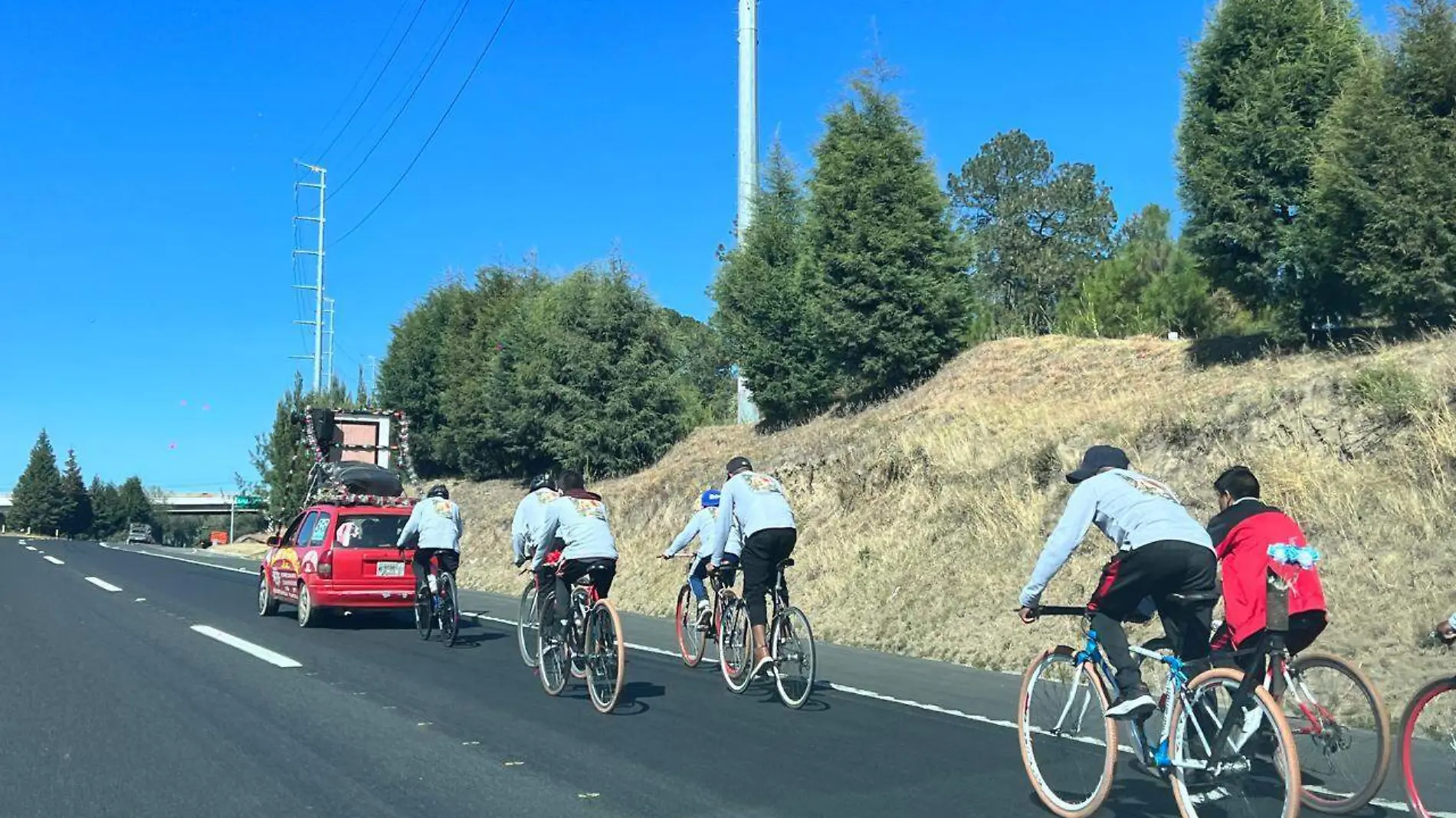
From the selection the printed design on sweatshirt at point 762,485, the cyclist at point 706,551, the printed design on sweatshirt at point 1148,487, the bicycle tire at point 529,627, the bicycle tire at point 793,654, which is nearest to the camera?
the printed design on sweatshirt at point 1148,487

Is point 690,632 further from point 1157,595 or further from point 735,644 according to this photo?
point 1157,595

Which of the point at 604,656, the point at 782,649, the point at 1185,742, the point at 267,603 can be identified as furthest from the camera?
the point at 267,603

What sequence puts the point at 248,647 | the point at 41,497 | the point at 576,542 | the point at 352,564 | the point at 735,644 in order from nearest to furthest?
1. the point at 576,542
2. the point at 735,644
3. the point at 248,647
4. the point at 352,564
5. the point at 41,497

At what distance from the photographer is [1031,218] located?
A: 145ft

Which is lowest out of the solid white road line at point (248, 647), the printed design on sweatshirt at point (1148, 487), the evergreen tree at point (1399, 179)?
the solid white road line at point (248, 647)

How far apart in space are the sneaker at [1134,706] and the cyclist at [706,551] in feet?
14.5

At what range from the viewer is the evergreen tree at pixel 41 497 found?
5241 inches

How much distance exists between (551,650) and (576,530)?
1109 mm

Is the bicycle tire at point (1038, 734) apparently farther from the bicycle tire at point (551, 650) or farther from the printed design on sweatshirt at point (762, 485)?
the bicycle tire at point (551, 650)

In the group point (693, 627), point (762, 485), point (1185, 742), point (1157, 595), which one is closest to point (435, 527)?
point (693, 627)

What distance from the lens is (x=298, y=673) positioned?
11.1m

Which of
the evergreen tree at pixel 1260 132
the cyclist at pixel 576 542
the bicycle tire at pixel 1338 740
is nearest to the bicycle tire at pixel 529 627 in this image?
the cyclist at pixel 576 542

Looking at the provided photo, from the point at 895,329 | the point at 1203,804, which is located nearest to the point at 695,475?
the point at 895,329

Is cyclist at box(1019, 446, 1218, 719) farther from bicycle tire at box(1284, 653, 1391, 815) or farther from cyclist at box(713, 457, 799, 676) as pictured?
cyclist at box(713, 457, 799, 676)
